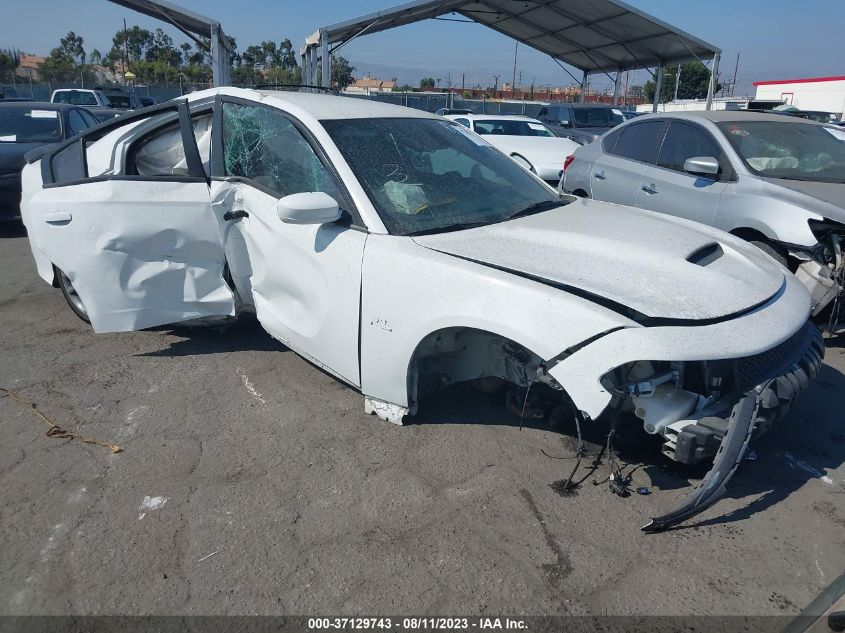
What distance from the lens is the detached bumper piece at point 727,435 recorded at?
92.6 inches

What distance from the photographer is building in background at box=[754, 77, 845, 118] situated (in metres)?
36.3

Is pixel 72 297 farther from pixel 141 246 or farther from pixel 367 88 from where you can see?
pixel 367 88

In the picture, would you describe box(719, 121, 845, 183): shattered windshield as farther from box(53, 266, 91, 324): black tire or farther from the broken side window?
box(53, 266, 91, 324): black tire

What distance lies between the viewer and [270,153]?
12.3 ft

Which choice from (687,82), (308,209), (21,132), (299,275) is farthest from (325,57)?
(687,82)

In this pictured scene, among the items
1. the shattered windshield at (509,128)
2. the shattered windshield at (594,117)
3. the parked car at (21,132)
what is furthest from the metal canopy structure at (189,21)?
the shattered windshield at (594,117)

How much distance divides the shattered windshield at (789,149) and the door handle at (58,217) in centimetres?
513

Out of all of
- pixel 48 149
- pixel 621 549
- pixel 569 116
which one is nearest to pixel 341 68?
pixel 569 116

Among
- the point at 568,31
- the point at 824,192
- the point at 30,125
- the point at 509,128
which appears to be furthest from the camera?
the point at 568,31

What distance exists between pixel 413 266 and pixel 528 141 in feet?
30.6

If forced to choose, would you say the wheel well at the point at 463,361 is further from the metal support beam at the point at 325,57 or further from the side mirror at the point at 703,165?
the metal support beam at the point at 325,57

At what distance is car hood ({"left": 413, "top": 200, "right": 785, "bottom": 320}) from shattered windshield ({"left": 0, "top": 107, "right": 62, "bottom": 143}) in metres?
8.08

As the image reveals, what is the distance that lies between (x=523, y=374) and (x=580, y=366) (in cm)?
61

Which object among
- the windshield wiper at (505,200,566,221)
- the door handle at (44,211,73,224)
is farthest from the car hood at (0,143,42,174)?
the windshield wiper at (505,200,566,221)
